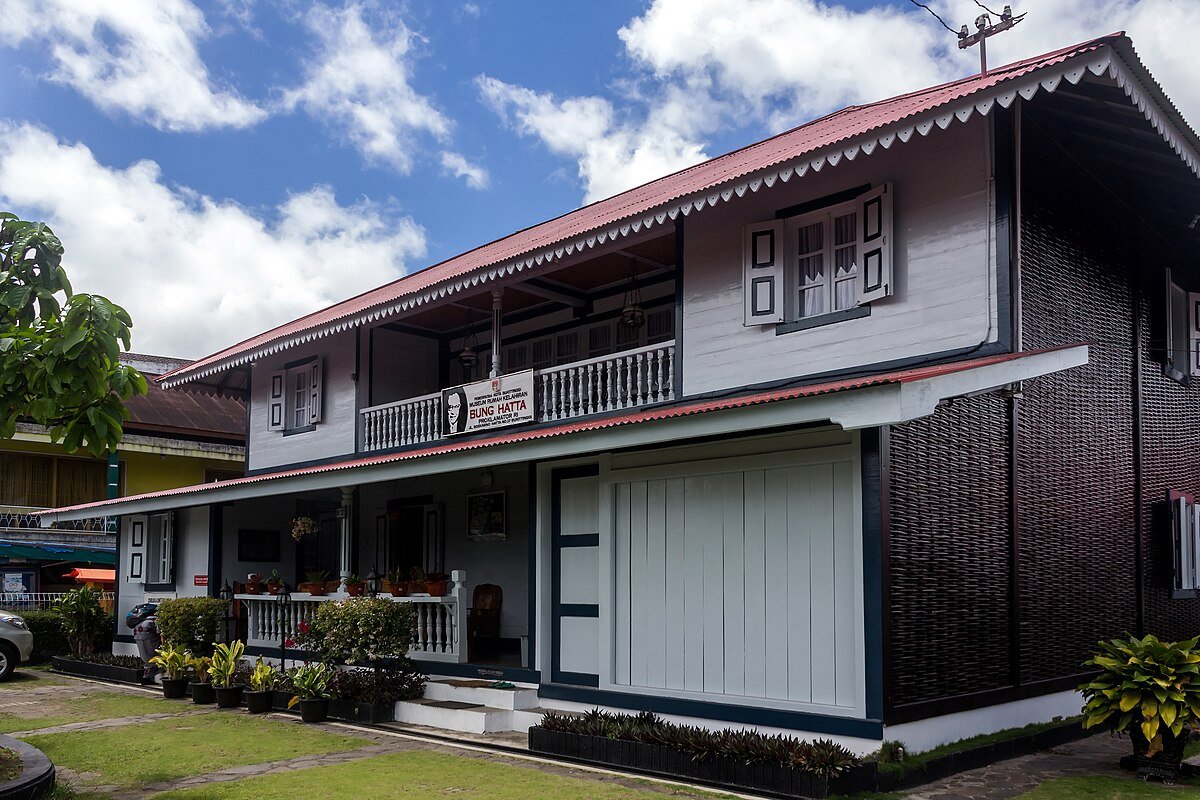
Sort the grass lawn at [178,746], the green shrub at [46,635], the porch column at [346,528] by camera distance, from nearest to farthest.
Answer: the grass lawn at [178,746], the porch column at [346,528], the green shrub at [46,635]

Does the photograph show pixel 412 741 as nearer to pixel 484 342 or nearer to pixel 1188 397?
pixel 484 342

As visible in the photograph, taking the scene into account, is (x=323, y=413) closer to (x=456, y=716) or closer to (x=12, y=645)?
(x=12, y=645)

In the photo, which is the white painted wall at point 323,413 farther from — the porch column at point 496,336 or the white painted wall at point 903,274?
the white painted wall at point 903,274

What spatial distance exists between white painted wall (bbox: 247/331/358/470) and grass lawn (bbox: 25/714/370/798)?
18.2 feet

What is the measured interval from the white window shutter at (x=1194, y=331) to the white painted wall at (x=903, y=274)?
5908mm

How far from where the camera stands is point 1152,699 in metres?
8.52

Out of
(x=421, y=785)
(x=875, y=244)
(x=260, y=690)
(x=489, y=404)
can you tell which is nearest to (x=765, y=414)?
(x=875, y=244)

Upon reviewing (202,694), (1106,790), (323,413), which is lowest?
(202,694)

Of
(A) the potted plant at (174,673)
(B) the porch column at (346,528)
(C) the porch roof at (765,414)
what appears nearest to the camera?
(C) the porch roof at (765,414)

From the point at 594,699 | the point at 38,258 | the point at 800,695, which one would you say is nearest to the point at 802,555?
the point at 800,695

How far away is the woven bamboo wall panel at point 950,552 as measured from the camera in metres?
9.14

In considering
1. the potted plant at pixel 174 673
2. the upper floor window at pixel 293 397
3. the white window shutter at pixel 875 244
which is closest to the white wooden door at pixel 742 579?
the white window shutter at pixel 875 244

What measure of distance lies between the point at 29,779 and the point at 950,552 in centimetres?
738

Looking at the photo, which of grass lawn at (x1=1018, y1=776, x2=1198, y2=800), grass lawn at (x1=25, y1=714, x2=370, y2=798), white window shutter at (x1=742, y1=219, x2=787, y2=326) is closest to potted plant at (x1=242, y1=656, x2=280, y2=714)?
grass lawn at (x1=25, y1=714, x2=370, y2=798)
